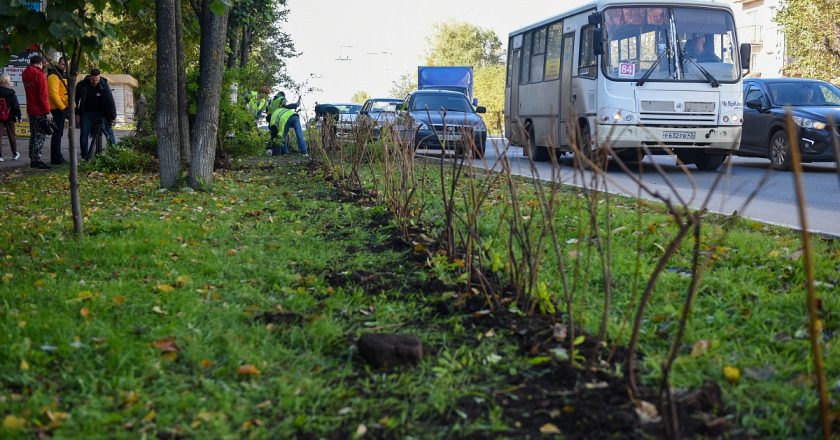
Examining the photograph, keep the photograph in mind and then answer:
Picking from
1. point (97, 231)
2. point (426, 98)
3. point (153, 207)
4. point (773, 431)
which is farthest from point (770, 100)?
point (773, 431)

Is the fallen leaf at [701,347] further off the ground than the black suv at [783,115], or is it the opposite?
the black suv at [783,115]

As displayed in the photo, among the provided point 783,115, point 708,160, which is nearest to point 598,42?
point 708,160

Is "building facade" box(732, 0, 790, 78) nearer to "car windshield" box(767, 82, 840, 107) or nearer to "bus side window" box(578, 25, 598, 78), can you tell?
"car windshield" box(767, 82, 840, 107)

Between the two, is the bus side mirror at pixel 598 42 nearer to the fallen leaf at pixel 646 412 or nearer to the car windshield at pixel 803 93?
the car windshield at pixel 803 93

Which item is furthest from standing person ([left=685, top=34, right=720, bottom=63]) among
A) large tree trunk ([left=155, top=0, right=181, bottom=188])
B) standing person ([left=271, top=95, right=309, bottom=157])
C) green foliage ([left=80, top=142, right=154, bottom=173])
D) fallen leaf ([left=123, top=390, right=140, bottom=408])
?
fallen leaf ([left=123, top=390, right=140, bottom=408])

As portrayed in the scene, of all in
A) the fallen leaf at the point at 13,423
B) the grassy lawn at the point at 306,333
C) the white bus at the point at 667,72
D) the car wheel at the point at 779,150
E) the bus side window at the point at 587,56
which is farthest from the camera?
the bus side window at the point at 587,56

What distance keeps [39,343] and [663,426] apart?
9.12 feet

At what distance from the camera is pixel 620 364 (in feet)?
11.8

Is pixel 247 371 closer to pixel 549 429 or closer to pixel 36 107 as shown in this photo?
pixel 549 429

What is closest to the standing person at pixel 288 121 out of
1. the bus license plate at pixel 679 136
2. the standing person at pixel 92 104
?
the standing person at pixel 92 104

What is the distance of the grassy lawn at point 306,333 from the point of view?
3154 millimetres

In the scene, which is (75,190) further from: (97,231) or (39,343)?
(39,343)

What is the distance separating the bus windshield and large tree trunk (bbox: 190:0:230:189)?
22.2 ft

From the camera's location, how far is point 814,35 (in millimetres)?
32281
